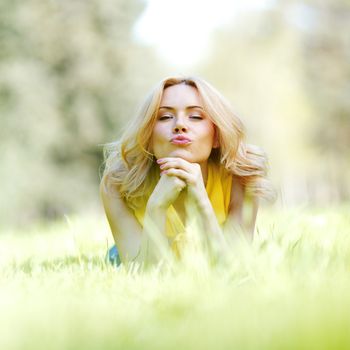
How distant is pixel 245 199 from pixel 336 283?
5.13ft

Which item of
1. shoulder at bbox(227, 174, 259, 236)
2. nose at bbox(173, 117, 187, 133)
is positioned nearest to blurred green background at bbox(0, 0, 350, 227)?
shoulder at bbox(227, 174, 259, 236)

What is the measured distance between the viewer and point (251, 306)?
1519 millimetres

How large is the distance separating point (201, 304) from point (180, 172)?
1123mm

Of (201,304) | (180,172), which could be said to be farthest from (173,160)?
(201,304)

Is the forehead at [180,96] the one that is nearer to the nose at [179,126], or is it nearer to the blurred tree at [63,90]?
the nose at [179,126]

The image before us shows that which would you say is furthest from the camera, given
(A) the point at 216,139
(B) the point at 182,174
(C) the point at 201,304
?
(A) the point at 216,139

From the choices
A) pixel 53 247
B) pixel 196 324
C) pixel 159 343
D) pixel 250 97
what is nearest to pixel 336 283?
pixel 196 324

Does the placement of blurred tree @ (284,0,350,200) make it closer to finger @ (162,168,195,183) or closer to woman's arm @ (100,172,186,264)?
woman's arm @ (100,172,186,264)

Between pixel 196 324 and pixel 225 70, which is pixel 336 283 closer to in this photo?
pixel 196 324

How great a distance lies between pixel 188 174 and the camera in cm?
272

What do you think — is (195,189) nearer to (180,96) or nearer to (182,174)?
(182,174)

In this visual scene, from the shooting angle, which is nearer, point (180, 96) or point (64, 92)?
point (180, 96)

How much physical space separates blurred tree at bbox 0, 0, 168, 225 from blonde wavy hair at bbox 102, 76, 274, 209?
12.0 metres

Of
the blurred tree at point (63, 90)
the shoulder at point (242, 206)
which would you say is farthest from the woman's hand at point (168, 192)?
the blurred tree at point (63, 90)
